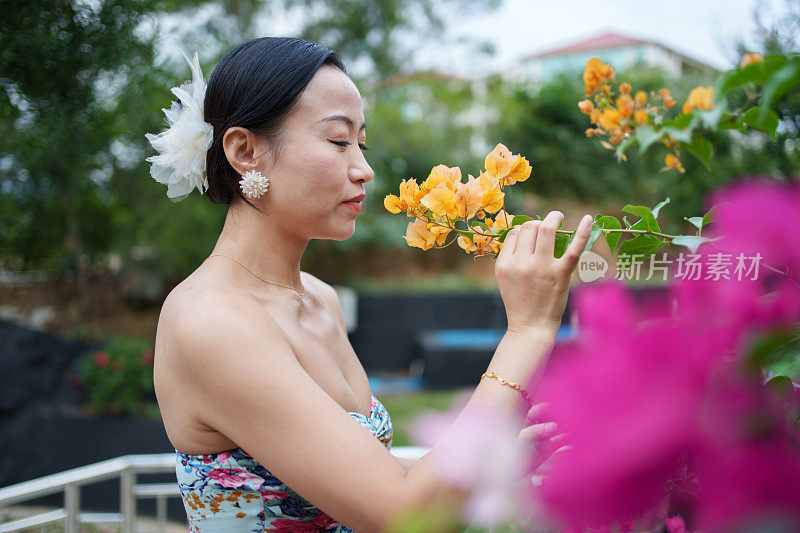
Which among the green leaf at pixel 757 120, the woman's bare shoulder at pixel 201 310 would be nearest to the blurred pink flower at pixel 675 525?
the green leaf at pixel 757 120

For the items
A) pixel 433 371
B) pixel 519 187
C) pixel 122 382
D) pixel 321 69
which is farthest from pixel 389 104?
pixel 321 69

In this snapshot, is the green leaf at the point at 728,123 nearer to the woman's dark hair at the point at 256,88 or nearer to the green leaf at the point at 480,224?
the green leaf at the point at 480,224

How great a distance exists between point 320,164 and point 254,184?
0.16 metres

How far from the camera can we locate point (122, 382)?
18.2ft

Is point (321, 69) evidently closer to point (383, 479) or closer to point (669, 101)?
point (669, 101)

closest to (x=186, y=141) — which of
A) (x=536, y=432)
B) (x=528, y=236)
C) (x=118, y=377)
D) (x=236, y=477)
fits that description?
(x=236, y=477)

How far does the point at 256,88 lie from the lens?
1.25 m

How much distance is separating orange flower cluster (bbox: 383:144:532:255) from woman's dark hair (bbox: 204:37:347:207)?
0.37 m

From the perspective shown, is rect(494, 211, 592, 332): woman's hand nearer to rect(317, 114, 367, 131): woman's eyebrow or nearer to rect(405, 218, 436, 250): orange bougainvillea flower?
rect(405, 218, 436, 250): orange bougainvillea flower

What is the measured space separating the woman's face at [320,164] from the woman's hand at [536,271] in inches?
17.7

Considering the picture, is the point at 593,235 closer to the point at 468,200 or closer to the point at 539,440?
the point at 468,200

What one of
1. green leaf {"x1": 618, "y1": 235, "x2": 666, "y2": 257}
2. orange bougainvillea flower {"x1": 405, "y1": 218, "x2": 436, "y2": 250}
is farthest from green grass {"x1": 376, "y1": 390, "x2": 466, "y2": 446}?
green leaf {"x1": 618, "y1": 235, "x2": 666, "y2": 257}

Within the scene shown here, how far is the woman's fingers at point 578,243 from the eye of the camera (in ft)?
2.66

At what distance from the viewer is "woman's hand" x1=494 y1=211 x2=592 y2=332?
0.84 m
